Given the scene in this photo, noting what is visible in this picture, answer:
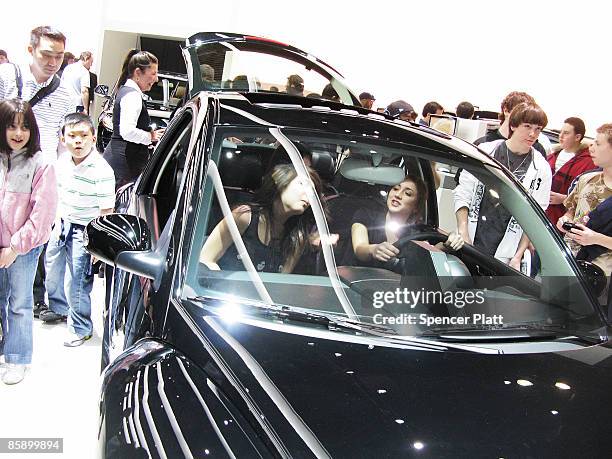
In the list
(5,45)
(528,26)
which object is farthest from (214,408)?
(5,45)

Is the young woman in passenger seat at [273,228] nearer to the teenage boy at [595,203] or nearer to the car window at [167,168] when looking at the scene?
Answer: the car window at [167,168]

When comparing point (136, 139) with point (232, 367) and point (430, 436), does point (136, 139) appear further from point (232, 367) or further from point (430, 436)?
point (430, 436)

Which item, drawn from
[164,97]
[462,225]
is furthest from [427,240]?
[164,97]

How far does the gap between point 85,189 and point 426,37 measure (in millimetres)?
5358

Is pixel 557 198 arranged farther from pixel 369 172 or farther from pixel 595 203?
pixel 369 172

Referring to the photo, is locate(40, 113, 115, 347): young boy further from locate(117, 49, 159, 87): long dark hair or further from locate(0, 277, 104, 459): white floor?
locate(117, 49, 159, 87): long dark hair

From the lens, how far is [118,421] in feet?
5.05

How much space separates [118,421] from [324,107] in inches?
59.3

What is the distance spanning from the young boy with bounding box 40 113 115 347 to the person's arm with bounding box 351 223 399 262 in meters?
2.39

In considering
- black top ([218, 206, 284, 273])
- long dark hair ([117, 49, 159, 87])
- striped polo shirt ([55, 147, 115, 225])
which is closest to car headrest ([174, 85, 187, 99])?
long dark hair ([117, 49, 159, 87])

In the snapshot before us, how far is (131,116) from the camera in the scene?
5.40 meters

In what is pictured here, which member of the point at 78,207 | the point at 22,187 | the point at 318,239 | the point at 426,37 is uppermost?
the point at 426,37

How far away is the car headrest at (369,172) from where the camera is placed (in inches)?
88.2

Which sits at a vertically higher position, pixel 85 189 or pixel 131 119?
pixel 131 119
